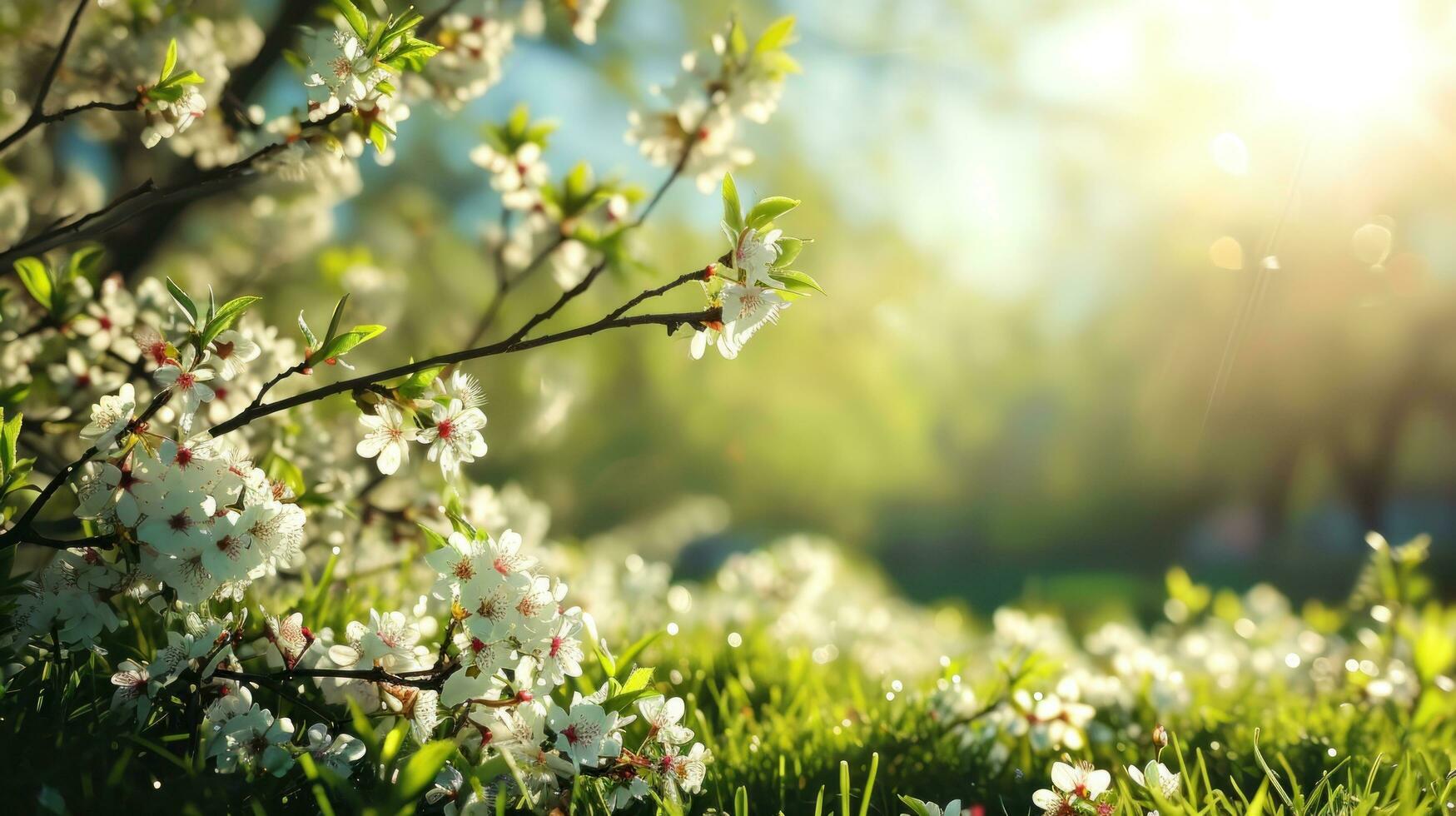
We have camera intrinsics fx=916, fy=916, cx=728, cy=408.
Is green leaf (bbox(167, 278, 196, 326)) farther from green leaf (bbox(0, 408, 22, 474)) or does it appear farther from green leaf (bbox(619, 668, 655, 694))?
green leaf (bbox(619, 668, 655, 694))

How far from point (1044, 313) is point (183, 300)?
Answer: 36.8 ft

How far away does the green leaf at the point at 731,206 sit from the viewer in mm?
1359

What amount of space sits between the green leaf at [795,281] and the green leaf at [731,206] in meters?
0.09

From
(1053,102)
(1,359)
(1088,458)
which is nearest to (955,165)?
(1053,102)

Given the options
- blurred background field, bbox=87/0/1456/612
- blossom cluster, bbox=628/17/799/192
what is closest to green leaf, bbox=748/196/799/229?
blossom cluster, bbox=628/17/799/192

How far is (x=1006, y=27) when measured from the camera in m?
8.52

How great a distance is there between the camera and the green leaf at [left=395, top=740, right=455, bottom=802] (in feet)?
3.79

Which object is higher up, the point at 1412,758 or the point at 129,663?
the point at 1412,758

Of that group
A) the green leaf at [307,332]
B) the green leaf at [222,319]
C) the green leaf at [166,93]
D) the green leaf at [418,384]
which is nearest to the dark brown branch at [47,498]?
the green leaf at [222,319]

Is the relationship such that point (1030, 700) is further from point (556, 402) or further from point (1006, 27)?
point (1006, 27)

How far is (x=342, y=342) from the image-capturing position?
1375 millimetres

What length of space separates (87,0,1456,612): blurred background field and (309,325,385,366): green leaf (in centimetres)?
324

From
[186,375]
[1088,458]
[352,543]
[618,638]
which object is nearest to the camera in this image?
[186,375]

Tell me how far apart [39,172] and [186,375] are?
3.09 metres
